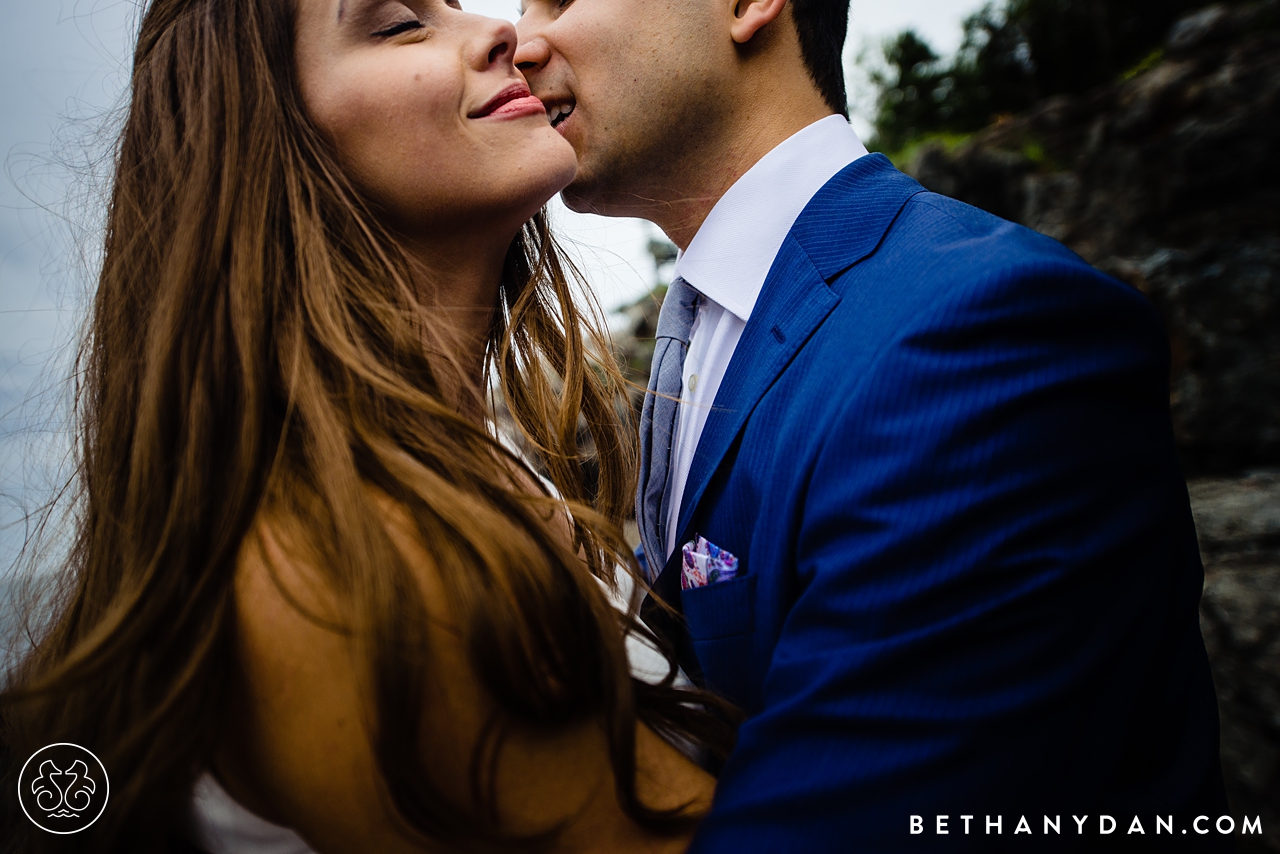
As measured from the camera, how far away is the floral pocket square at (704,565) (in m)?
1.62

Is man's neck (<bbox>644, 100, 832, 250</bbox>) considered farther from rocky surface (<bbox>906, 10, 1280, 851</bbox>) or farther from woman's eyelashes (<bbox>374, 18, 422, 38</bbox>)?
rocky surface (<bbox>906, 10, 1280, 851</bbox>)

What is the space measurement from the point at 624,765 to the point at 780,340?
3.23 ft

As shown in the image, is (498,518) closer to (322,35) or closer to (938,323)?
(938,323)

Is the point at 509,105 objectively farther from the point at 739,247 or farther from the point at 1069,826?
the point at 1069,826

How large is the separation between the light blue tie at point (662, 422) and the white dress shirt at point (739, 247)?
0.04 metres

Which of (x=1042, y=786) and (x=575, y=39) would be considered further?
(x=575, y=39)

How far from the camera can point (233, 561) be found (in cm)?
113

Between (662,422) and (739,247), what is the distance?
1.88 ft

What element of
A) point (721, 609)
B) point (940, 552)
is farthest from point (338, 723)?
point (940, 552)

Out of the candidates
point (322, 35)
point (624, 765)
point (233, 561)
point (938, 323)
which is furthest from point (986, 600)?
point (322, 35)

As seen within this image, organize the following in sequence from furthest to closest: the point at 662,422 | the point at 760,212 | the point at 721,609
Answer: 1. the point at 662,422
2. the point at 760,212
3. the point at 721,609

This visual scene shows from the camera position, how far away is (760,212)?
2074mm

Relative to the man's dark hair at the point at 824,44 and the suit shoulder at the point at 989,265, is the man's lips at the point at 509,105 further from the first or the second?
the man's dark hair at the point at 824,44

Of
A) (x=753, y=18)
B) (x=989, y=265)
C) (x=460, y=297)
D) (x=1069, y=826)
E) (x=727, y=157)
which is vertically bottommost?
(x=1069, y=826)
